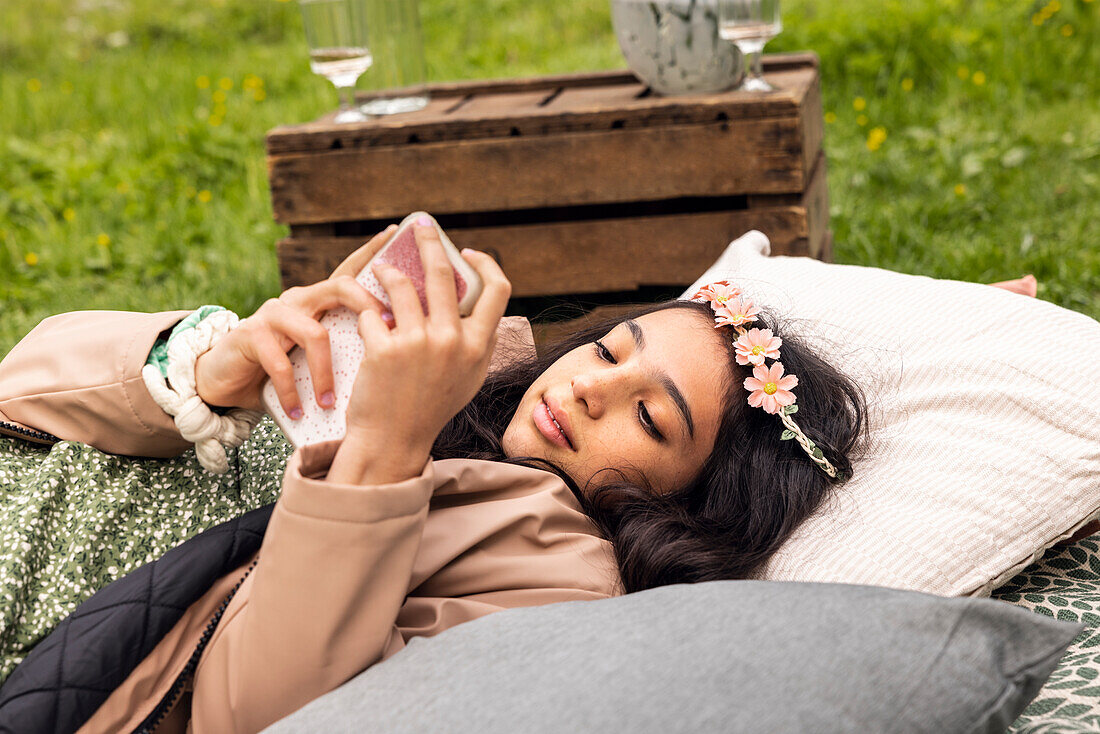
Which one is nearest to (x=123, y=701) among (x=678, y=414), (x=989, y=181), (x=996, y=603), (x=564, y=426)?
(x=564, y=426)

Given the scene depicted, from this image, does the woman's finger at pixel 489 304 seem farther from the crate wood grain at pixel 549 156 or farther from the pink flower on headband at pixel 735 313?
the crate wood grain at pixel 549 156

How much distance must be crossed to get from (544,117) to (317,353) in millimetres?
1414

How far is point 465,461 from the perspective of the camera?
135 cm

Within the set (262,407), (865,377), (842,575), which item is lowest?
(842,575)

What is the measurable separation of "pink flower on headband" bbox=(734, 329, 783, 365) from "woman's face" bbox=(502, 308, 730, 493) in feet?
0.14

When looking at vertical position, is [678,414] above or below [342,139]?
below

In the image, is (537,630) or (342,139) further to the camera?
(342,139)

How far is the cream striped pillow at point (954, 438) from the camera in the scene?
4.51ft

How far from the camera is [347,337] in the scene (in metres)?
1.17

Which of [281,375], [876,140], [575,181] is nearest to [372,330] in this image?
[281,375]

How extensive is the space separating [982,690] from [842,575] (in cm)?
44

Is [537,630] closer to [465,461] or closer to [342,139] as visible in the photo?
[465,461]

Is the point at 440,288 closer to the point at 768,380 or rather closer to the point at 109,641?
the point at 109,641

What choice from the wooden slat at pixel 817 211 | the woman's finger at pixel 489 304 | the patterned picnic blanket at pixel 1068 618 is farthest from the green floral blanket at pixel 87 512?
the wooden slat at pixel 817 211
